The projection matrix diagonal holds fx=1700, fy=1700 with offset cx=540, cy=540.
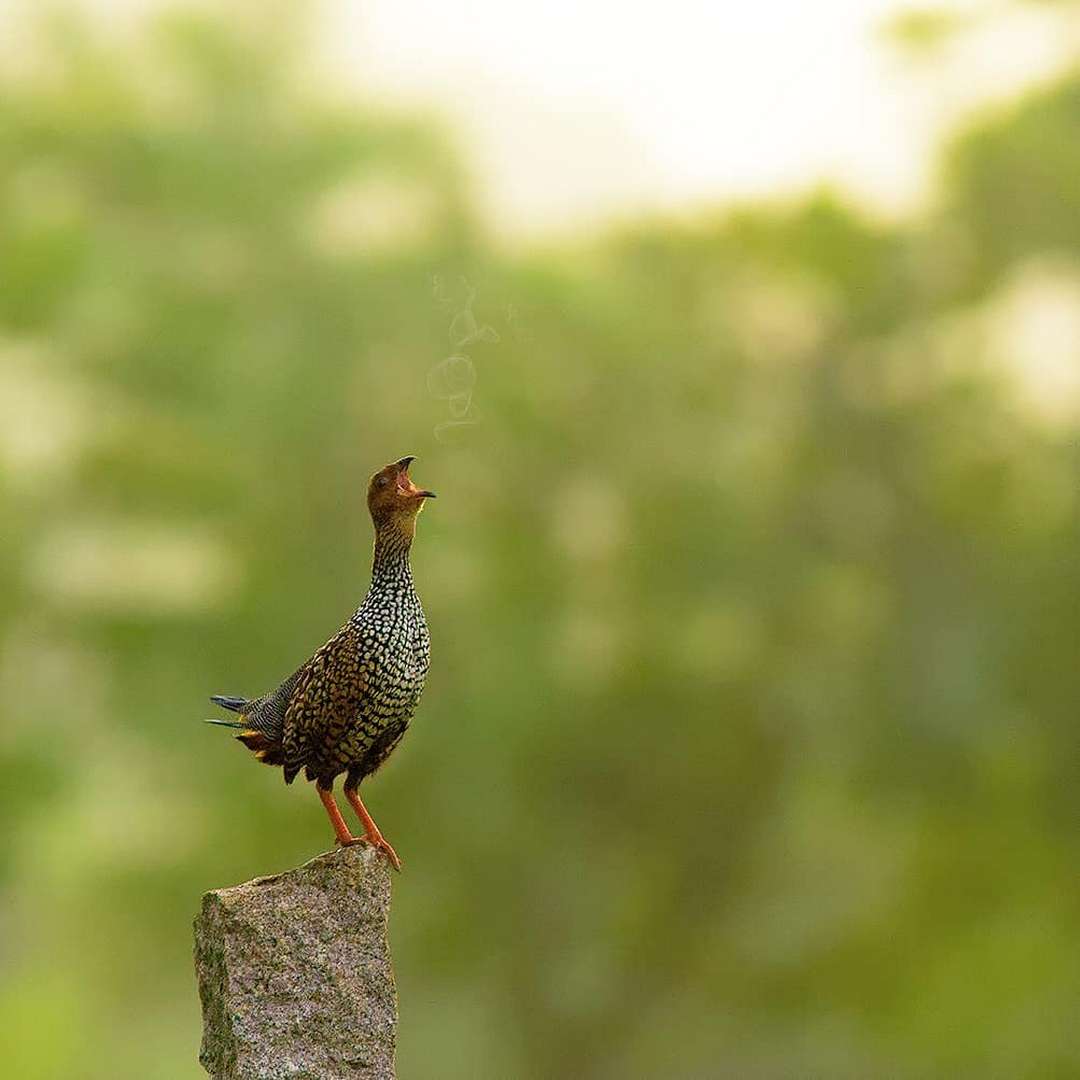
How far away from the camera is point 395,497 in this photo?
3.46 metres

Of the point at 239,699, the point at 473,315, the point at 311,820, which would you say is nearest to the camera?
the point at 239,699

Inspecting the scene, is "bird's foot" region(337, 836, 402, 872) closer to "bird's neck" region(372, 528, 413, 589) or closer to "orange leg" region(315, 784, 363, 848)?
"orange leg" region(315, 784, 363, 848)

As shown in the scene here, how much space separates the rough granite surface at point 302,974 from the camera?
342 centimetres

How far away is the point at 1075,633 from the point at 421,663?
4116 mm

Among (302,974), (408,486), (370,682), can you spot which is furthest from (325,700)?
(302,974)

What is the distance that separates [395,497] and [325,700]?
1.43ft

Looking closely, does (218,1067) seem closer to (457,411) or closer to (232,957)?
(232,957)

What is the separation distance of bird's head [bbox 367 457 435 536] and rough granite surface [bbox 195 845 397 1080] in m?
0.69

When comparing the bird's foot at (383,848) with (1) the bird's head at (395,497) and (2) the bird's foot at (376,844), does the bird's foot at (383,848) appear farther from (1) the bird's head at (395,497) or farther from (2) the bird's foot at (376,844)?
(1) the bird's head at (395,497)

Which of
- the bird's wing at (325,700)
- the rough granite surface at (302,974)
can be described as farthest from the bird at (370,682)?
the rough granite surface at (302,974)

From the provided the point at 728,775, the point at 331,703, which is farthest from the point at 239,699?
the point at 728,775

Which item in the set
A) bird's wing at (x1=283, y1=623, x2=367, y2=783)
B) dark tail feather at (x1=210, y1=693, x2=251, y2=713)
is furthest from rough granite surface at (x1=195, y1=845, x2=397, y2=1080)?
dark tail feather at (x1=210, y1=693, x2=251, y2=713)

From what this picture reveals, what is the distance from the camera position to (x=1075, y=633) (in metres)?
6.80

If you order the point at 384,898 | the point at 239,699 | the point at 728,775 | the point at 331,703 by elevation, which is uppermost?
the point at 728,775
